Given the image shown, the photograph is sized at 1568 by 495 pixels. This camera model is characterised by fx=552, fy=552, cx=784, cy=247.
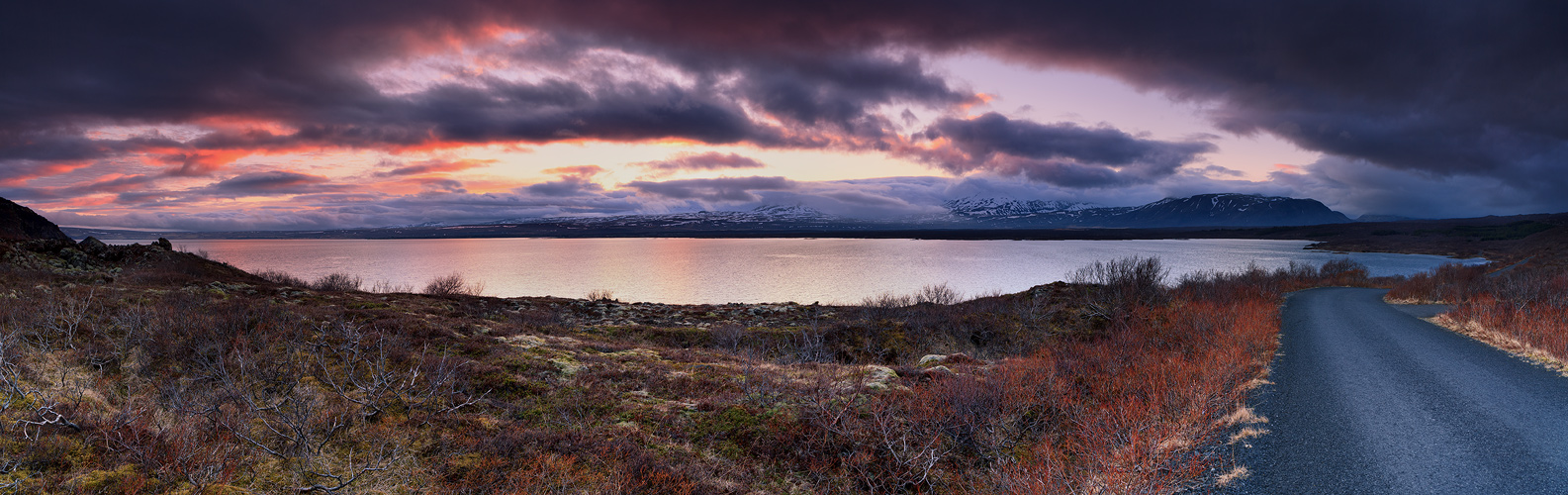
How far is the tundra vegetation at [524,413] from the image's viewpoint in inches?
243

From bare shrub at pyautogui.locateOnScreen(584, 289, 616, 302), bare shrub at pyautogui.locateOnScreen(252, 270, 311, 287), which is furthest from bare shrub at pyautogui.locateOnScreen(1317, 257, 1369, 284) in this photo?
bare shrub at pyautogui.locateOnScreen(252, 270, 311, 287)

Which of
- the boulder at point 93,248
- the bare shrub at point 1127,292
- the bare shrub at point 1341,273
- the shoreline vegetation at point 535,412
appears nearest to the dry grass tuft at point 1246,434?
the shoreline vegetation at point 535,412

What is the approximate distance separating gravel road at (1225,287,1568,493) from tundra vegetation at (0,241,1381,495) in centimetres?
89

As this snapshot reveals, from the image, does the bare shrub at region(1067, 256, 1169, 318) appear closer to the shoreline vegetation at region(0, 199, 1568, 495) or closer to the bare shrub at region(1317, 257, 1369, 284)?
the shoreline vegetation at region(0, 199, 1568, 495)

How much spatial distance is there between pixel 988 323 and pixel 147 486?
24073mm

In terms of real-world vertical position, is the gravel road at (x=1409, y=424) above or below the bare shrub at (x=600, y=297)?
above

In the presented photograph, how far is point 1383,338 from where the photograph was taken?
18.8 m

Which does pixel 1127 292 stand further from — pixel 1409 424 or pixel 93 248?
pixel 93 248

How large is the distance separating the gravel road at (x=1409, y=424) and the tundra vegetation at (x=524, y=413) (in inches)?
34.9

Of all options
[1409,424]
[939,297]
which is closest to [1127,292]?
[939,297]

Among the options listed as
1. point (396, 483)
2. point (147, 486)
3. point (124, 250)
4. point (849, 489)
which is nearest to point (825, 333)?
point (849, 489)

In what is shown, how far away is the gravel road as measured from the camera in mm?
7621

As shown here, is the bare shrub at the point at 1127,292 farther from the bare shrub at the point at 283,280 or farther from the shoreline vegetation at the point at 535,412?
the bare shrub at the point at 283,280

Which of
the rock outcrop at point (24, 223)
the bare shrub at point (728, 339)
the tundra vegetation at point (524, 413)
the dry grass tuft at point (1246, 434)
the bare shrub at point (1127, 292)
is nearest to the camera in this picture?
the tundra vegetation at point (524, 413)
